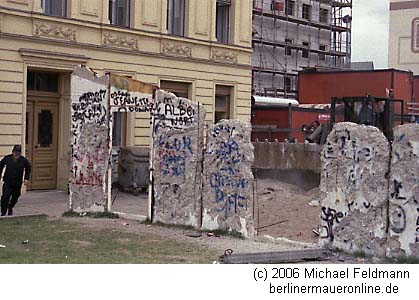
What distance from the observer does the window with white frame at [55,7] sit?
20.7m

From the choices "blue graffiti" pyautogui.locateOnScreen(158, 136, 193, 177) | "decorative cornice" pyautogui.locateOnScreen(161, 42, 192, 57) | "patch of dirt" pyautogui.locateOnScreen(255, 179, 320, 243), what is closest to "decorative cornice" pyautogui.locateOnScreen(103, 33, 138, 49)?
"decorative cornice" pyautogui.locateOnScreen(161, 42, 192, 57)

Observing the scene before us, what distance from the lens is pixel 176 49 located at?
79.9 feet

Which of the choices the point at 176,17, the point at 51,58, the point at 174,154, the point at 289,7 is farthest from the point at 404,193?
the point at 289,7

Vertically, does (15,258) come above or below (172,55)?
below

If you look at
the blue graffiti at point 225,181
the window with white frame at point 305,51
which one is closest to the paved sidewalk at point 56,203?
the blue graffiti at point 225,181

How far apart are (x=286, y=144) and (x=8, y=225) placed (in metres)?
10.8

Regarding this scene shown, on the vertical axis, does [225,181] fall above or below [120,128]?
below

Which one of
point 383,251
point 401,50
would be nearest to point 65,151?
point 383,251

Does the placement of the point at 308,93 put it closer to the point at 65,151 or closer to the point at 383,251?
the point at 65,151

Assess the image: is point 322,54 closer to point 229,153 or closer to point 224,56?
point 224,56

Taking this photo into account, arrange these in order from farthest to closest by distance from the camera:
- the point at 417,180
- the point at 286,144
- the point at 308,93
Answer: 1. the point at 308,93
2. the point at 286,144
3. the point at 417,180

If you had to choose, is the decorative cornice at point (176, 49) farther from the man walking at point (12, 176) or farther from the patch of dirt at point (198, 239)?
the patch of dirt at point (198, 239)

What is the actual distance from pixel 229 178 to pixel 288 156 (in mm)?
10257

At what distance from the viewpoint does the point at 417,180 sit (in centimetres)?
1070
